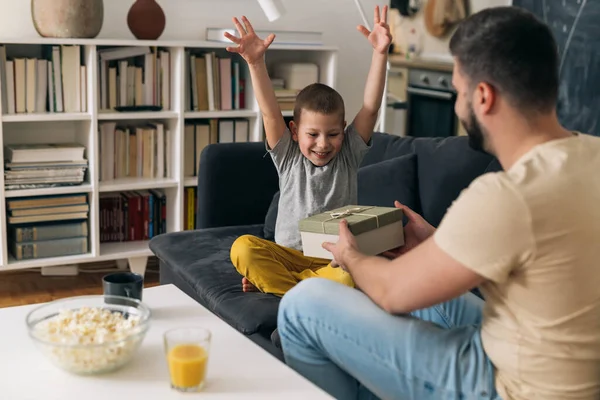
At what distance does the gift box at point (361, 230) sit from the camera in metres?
1.82

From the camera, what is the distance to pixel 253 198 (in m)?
3.06

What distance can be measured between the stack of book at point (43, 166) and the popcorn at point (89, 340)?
1.94 metres

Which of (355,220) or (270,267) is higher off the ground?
(355,220)

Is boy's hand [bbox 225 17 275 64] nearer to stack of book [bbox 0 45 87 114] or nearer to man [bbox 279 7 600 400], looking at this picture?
man [bbox 279 7 600 400]

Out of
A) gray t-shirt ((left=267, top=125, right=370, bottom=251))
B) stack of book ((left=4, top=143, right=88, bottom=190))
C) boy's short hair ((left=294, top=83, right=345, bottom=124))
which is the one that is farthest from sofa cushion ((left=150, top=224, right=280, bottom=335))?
stack of book ((left=4, top=143, right=88, bottom=190))

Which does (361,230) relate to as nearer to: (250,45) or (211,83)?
(250,45)

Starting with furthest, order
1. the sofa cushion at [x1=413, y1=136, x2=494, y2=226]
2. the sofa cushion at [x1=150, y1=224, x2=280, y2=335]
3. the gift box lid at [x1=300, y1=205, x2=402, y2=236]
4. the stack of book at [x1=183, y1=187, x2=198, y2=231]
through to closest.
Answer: the stack of book at [x1=183, y1=187, x2=198, y2=231] → the sofa cushion at [x1=413, y1=136, x2=494, y2=226] → the sofa cushion at [x1=150, y1=224, x2=280, y2=335] → the gift box lid at [x1=300, y1=205, x2=402, y2=236]

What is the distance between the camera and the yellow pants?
225 cm

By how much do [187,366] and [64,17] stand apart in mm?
2370

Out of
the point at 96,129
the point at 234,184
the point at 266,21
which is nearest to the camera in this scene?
the point at 234,184

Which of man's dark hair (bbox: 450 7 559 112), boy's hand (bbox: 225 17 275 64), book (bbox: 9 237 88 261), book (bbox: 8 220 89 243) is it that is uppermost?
boy's hand (bbox: 225 17 275 64)

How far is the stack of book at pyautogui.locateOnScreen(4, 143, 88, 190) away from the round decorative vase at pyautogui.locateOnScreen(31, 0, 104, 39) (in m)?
→ 0.50

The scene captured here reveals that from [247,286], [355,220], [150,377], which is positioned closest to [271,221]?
[247,286]

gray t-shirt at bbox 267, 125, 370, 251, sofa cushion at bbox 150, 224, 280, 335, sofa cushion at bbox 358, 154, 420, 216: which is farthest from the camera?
sofa cushion at bbox 358, 154, 420, 216
